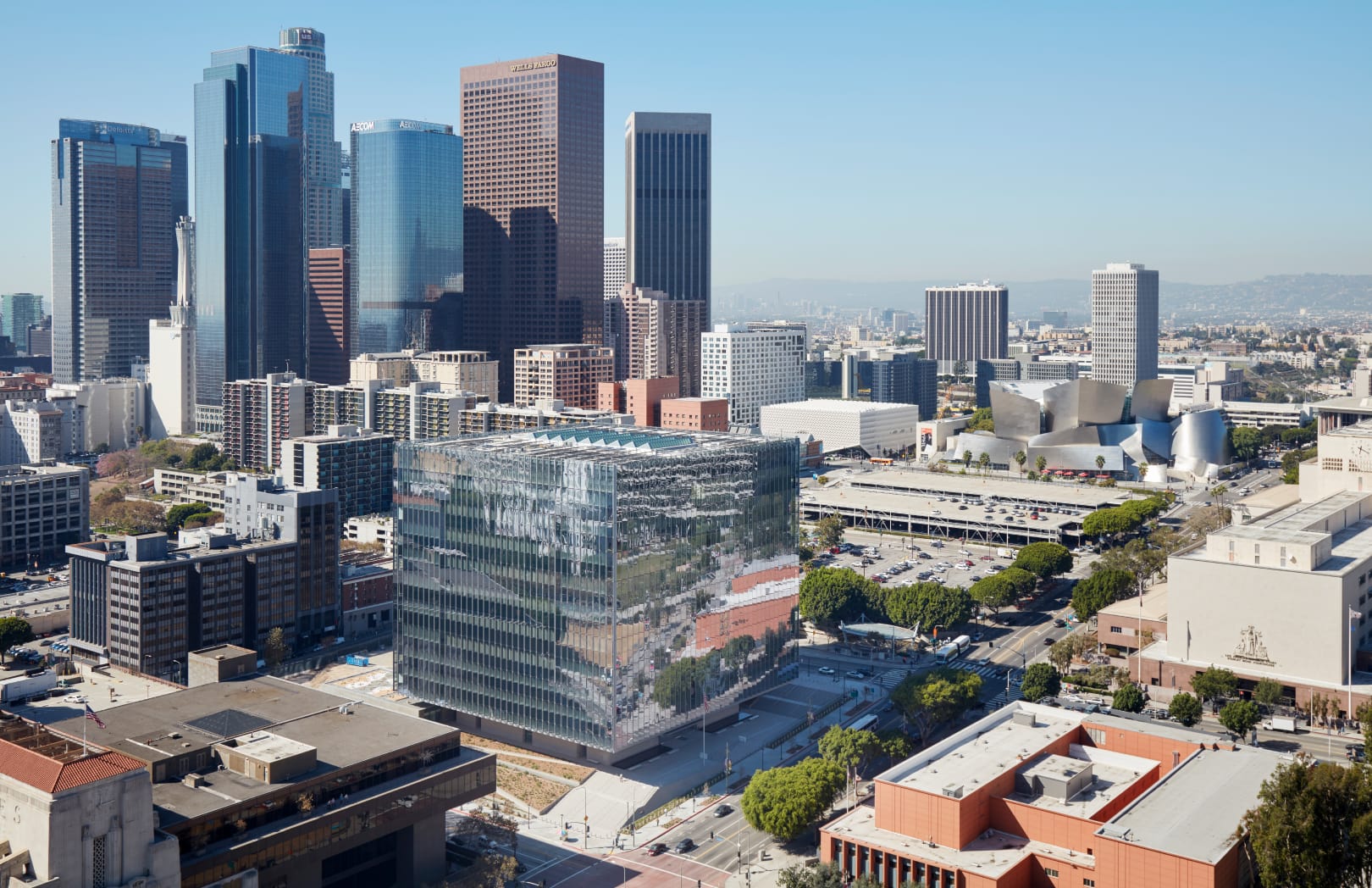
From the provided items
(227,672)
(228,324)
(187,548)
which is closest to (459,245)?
(228,324)

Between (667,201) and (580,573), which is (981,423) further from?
(580,573)

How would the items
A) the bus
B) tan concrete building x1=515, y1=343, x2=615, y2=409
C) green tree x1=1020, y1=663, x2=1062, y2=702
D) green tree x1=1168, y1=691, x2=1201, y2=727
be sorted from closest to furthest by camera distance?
green tree x1=1168, y1=691, x2=1201, y2=727 < the bus < green tree x1=1020, y1=663, x2=1062, y2=702 < tan concrete building x1=515, y1=343, x2=615, y2=409

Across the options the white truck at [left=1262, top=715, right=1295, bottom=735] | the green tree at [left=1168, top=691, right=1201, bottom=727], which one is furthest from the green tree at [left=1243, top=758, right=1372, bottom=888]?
the white truck at [left=1262, top=715, right=1295, bottom=735]

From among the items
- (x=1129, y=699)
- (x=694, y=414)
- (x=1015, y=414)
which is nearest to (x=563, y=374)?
(x=694, y=414)

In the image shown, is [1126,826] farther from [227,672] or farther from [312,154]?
[312,154]

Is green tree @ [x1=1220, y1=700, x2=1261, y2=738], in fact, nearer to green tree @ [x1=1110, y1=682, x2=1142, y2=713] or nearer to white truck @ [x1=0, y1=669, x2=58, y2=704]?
green tree @ [x1=1110, y1=682, x2=1142, y2=713]
